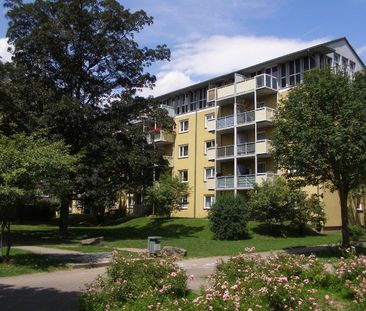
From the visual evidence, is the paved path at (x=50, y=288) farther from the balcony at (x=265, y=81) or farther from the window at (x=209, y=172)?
the window at (x=209, y=172)

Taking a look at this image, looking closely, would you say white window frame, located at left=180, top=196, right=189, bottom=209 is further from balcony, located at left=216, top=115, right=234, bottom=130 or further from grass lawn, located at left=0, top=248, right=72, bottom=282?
grass lawn, located at left=0, top=248, right=72, bottom=282

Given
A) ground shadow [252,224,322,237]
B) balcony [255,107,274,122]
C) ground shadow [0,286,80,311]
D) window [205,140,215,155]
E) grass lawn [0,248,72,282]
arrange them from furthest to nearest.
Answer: window [205,140,215,155] < balcony [255,107,274,122] < ground shadow [252,224,322,237] < grass lawn [0,248,72,282] < ground shadow [0,286,80,311]

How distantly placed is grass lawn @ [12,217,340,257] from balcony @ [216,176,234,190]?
13.6ft

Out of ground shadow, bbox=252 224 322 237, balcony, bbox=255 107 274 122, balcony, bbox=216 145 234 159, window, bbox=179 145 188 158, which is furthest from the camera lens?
window, bbox=179 145 188 158

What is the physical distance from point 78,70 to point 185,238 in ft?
40.8

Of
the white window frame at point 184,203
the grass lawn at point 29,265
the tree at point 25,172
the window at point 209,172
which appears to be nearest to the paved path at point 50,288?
the grass lawn at point 29,265

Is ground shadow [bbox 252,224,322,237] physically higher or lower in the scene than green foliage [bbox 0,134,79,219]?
lower

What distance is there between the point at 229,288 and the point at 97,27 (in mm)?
26491

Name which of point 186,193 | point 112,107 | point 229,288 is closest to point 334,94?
point 229,288

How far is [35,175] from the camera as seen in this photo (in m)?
14.5

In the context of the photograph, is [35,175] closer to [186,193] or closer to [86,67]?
[86,67]

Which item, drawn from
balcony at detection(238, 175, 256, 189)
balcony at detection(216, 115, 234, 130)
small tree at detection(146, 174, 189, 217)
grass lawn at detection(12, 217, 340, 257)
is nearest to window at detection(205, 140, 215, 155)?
balcony at detection(216, 115, 234, 130)

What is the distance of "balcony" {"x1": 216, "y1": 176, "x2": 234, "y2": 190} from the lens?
1630 inches

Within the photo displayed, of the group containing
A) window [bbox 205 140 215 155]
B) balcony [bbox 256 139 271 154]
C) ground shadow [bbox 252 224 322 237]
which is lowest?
ground shadow [bbox 252 224 322 237]
